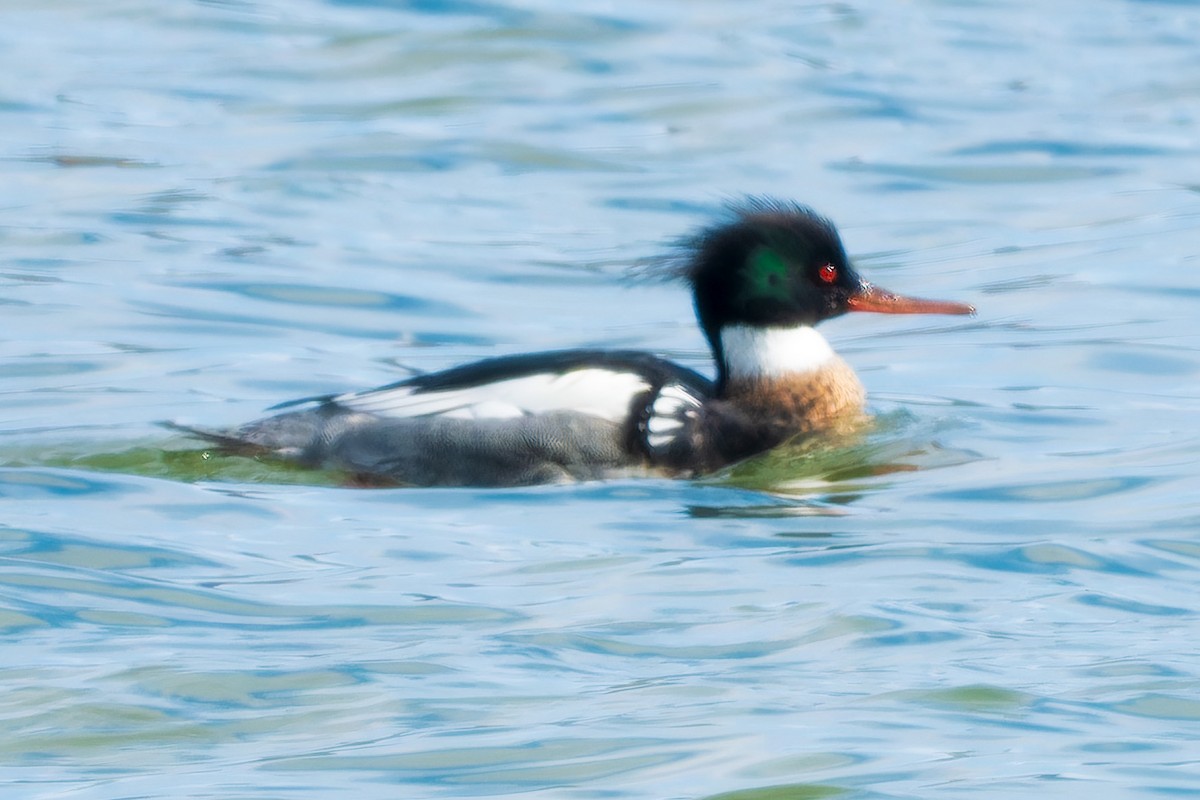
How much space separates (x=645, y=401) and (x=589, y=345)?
2.68 metres

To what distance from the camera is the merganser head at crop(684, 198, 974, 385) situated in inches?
339

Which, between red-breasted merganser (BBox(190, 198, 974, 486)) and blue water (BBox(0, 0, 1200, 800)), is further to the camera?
red-breasted merganser (BBox(190, 198, 974, 486))

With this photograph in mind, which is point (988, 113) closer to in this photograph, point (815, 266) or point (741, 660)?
point (815, 266)

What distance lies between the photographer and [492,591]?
6652 millimetres

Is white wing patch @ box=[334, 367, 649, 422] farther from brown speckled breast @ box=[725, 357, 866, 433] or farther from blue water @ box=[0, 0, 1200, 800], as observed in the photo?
brown speckled breast @ box=[725, 357, 866, 433]

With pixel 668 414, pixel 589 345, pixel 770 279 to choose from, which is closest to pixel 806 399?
pixel 770 279

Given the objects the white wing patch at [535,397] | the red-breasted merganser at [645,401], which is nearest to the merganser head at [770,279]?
the red-breasted merganser at [645,401]

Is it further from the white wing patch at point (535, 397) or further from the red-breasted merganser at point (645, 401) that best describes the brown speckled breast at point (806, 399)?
the white wing patch at point (535, 397)

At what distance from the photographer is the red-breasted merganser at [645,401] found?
7.95m

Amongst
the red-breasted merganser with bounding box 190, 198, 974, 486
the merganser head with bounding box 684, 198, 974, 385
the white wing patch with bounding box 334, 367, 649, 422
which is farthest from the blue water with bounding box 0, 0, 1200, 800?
the merganser head with bounding box 684, 198, 974, 385

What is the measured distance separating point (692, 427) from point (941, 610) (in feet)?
6.01

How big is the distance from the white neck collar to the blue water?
1.17 ft

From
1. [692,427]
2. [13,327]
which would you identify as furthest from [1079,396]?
[13,327]

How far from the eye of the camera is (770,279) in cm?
866
